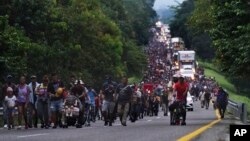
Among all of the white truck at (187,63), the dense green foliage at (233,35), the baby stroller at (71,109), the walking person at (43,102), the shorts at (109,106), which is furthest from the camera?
the white truck at (187,63)

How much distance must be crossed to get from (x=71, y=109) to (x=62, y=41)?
3308 cm

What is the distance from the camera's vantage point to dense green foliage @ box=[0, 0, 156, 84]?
3941cm

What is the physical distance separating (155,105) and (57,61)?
43.9 feet

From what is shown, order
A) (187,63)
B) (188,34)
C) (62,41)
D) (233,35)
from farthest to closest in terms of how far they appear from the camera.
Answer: (188,34) → (187,63) → (62,41) → (233,35)

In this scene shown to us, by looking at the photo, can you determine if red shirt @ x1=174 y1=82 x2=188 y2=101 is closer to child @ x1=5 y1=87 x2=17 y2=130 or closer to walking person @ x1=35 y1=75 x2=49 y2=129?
walking person @ x1=35 y1=75 x2=49 y2=129

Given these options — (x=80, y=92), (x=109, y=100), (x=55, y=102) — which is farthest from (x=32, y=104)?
(x=109, y=100)

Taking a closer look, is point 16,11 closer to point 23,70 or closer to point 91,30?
point 23,70

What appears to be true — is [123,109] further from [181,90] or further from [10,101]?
[10,101]

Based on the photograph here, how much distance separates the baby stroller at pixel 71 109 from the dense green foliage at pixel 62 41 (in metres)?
10.1

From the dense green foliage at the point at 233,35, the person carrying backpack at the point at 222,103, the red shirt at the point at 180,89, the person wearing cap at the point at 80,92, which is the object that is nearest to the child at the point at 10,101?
the person wearing cap at the point at 80,92

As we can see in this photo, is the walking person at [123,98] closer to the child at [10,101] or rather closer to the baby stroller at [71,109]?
the baby stroller at [71,109]

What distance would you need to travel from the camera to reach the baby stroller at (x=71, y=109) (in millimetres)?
25312

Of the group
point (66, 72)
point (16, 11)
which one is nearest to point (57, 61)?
point (66, 72)

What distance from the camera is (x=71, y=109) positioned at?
2527cm
